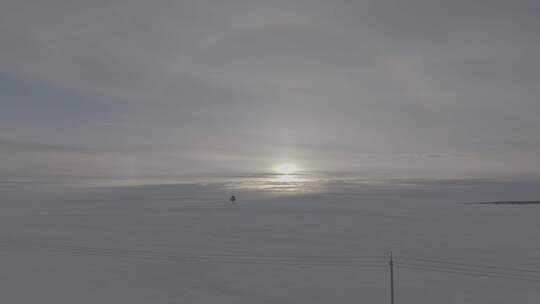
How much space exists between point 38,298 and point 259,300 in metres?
8.90

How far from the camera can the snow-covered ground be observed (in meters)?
14.4

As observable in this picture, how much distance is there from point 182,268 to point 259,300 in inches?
220

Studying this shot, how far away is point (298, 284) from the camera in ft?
50.7

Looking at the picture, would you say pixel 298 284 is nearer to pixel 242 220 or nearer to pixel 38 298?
pixel 38 298

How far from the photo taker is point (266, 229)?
2764 centimetres

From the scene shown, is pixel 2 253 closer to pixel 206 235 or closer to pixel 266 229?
pixel 206 235

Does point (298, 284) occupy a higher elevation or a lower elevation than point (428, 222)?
lower

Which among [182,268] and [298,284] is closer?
[298,284]

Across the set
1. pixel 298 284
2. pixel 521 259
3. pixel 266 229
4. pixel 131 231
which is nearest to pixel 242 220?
pixel 266 229

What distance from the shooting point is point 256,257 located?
19750mm

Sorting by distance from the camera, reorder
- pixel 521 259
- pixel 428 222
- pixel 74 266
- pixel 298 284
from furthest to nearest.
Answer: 1. pixel 428 222
2. pixel 521 259
3. pixel 74 266
4. pixel 298 284

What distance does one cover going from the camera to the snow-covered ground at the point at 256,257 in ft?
47.1

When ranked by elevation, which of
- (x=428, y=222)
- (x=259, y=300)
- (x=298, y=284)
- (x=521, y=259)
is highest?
(x=428, y=222)

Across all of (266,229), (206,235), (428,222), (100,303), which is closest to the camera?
(100,303)
